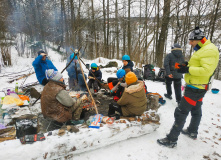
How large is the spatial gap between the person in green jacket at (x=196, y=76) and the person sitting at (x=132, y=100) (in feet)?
2.14

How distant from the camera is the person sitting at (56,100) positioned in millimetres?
2418

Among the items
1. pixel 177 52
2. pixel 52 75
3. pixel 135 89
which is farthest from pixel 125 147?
pixel 177 52

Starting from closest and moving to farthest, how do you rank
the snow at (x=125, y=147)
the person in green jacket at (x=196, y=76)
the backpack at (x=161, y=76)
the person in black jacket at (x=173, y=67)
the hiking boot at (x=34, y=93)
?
the snow at (x=125, y=147), the person in green jacket at (x=196, y=76), the person in black jacket at (x=173, y=67), the hiking boot at (x=34, y=93), the backpack at (x=161, y=76)

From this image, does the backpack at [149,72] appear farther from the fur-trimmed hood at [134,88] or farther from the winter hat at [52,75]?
the winter hat at [52,75]

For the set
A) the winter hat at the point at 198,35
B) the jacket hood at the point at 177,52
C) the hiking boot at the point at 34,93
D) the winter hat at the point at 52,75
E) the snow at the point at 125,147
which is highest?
the winter hat at the point at 198,35

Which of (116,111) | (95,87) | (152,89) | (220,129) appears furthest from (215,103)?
(95,87)

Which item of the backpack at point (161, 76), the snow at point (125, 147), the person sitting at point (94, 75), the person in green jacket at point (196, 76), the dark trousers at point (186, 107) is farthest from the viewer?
the backpack at point (161, 76)

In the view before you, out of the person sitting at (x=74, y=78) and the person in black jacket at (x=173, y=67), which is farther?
the person sitting at (x=74, y=78)

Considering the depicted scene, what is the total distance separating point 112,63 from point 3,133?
754cm

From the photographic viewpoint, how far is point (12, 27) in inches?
530

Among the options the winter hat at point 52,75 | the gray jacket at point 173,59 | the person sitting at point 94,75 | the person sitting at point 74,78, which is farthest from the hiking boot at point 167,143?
the person sitting at point 74,78

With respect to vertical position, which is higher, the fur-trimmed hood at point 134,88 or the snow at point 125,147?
the fur-trimmed hood at point 134,88

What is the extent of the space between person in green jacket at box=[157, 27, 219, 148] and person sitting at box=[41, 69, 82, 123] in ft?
6.05

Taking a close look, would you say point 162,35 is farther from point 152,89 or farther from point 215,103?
point 215,103
